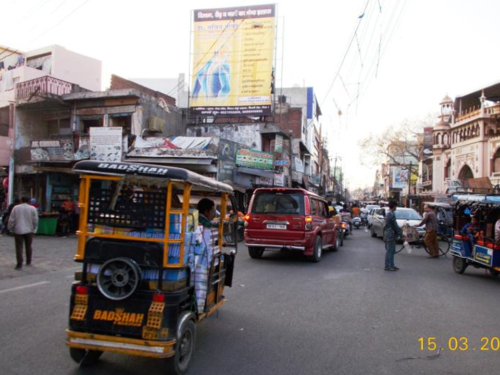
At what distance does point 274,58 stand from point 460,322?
2017 cm

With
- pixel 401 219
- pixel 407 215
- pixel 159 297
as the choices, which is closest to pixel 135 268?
pixel 159 297

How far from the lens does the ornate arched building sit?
31.1 metres

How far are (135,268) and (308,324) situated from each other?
112 inches

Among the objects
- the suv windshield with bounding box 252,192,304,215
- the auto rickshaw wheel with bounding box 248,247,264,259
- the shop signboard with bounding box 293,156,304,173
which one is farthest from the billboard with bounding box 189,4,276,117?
the auto rickshaw wheel with bounding box 248,247,264,259

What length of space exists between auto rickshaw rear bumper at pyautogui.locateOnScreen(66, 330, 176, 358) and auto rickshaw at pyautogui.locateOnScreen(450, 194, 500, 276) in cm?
809

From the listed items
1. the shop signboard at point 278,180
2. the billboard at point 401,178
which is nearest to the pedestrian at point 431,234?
the shop signboard at point 278,180

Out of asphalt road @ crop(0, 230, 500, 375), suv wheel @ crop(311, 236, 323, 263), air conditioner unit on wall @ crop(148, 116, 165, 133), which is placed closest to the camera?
asphalt road @ crop(0, 230, 500, 375)

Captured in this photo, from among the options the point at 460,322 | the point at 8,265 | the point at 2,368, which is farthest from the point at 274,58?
the point at 2,368

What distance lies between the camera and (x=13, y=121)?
20.9 metres

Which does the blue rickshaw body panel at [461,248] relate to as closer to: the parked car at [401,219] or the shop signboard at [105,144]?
the parked car at [401,219]

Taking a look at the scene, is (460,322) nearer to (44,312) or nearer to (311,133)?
(44,312)

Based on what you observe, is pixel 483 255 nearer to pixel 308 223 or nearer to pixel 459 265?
pixel 459 265

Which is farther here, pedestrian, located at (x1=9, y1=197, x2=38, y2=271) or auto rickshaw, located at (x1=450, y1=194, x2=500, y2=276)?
pedestrian, located at (x1=9, y1=197, x2=38, y2=271)

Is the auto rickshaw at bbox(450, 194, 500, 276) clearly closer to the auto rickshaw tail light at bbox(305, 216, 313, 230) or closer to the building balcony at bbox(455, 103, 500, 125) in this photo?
the auto rickshaw tail light at bbox(305, 216, 313, 230)
